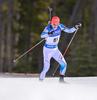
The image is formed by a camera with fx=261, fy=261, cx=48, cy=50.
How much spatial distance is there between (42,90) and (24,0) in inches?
537

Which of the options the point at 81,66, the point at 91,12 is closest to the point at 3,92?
the point at 81,66

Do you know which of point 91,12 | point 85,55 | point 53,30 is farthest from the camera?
point 91,12

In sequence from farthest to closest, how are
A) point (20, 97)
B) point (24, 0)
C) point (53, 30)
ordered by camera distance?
1. point (24, 0)
2. point (53, 30)
3. point (20, 97)

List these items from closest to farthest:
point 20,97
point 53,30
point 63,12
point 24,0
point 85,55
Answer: point 20,97 → point 53,30 → point 85,55 → point 24,0 → point 63,12

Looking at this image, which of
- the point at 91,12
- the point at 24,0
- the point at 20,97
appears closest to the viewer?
the point at 20,97

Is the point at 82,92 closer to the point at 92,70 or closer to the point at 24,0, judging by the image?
the point at 92,70

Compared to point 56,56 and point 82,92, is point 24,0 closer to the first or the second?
point 56,56

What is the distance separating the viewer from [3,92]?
539 centimetres

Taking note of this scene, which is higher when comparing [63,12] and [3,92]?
[63,12]

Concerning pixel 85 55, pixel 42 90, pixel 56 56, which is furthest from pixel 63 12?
pixel 42 90

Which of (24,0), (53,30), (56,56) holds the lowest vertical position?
(56,56)

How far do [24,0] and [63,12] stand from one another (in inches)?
242

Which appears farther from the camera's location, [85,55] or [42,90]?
[85,55]

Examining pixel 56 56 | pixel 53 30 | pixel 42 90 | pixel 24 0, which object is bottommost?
pixel 42 90
